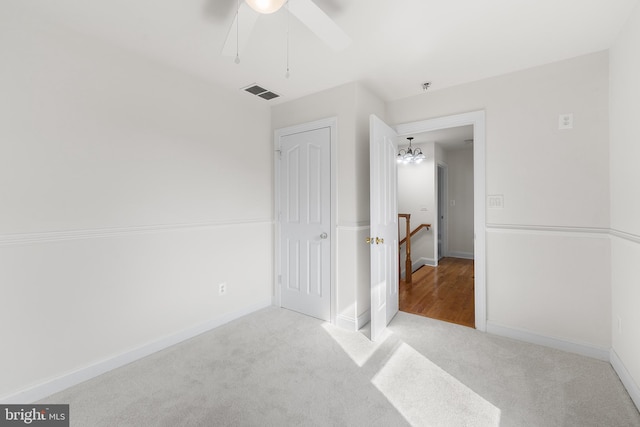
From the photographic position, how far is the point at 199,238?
264 centimetres

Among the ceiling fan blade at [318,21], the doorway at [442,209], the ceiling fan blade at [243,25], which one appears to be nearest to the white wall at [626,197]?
the ceiling fan blade at [318,21]

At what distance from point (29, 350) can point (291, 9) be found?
2523 mm

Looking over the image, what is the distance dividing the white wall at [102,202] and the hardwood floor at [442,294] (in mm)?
2170

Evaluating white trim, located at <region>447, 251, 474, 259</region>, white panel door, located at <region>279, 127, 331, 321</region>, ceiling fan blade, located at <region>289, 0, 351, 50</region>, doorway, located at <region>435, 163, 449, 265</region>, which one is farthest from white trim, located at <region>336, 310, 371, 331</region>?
white trim, located at <region>447, 251, 474, 259</region>

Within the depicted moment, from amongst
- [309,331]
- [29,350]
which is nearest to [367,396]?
[309,331]

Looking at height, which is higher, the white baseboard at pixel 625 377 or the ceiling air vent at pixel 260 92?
the ceiling air vent at pixel 260 92

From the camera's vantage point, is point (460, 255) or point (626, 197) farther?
point (460, 255)

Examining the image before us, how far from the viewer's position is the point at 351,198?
107 inches

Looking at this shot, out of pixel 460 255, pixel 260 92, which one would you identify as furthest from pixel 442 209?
pixel 260 92

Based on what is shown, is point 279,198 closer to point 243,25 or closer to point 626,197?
point 243,25

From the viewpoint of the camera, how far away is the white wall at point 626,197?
5.52ft

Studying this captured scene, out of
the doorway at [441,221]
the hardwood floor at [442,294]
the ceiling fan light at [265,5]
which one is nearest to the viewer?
the ceiling fan light at [265,5]

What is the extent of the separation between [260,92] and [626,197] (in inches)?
122

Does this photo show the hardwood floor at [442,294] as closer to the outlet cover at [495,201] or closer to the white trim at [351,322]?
the white trim at [351,322]
